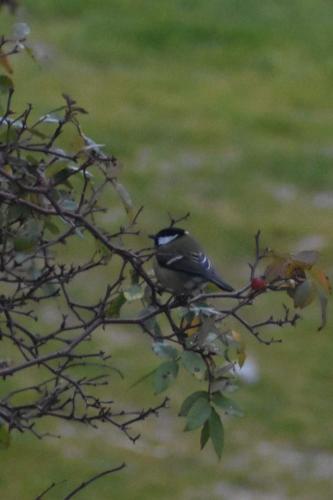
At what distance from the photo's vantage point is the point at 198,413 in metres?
3.80

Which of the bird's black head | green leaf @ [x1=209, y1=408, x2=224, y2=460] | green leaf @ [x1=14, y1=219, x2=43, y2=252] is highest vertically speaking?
the bird's black head

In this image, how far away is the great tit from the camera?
506cm

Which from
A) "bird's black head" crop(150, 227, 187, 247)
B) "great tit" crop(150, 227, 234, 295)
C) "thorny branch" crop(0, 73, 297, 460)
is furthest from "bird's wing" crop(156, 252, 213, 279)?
"thorny branch" crop(0, 73, 297, 460)

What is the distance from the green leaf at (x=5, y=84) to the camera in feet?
14.2

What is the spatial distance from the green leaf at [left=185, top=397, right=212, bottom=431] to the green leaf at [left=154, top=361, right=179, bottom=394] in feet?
0.29

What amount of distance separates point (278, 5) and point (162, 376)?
11.7 meters

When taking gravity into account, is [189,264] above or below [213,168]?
below

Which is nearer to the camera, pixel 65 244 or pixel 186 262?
pixel 65 244

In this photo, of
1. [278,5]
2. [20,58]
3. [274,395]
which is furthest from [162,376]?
[278,5]

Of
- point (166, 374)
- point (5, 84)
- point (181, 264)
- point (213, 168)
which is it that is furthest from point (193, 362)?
point (213, 168)

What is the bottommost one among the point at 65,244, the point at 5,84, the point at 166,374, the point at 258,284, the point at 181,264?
the point at 166,374

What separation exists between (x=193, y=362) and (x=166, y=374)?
0.24ft

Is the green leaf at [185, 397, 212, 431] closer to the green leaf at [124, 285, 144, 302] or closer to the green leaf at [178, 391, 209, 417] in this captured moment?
the green leaf at [178, 391, 209, 417]

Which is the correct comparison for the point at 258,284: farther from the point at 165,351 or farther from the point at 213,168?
the point at 213,168
